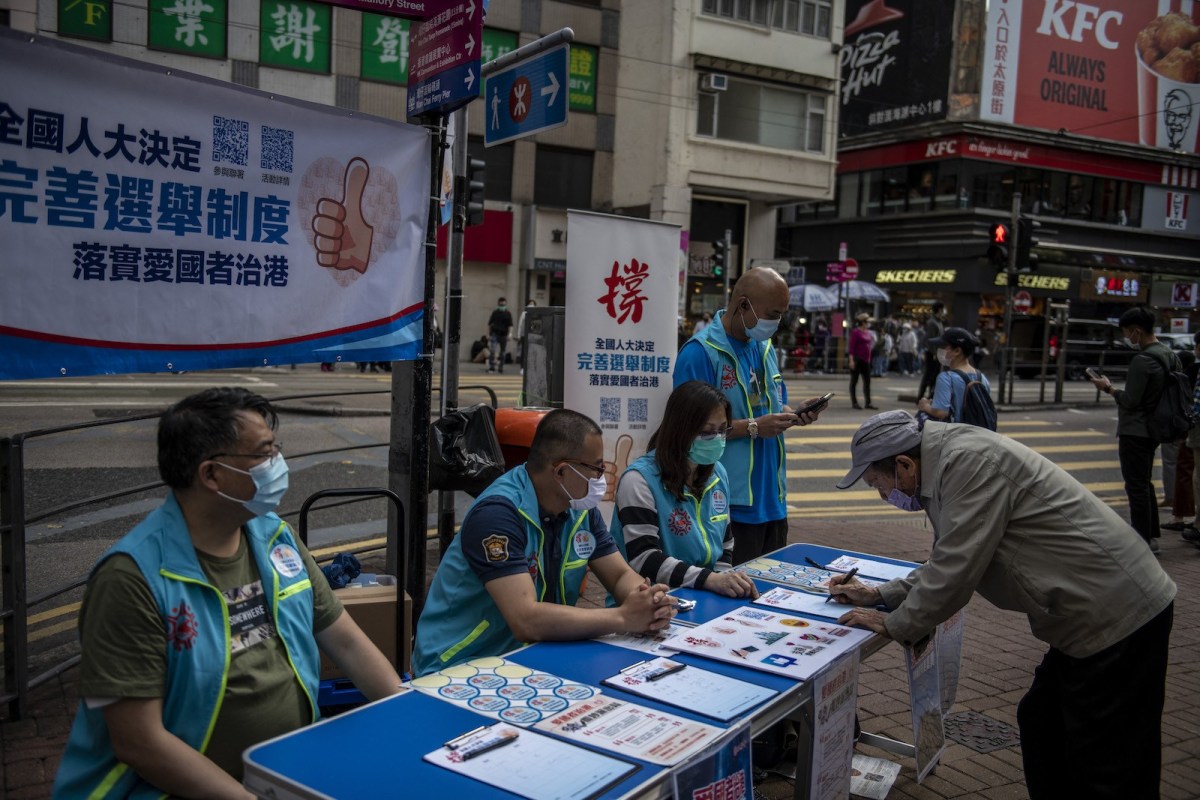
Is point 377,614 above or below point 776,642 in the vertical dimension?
below

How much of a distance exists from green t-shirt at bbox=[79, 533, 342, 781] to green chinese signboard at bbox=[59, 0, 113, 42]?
24354 millimetres

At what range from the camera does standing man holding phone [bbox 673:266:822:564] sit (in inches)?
189

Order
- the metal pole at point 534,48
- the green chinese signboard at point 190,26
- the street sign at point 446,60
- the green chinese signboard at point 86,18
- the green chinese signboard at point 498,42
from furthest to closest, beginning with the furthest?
the green chinese signboard at point 498,42, the green chinese signboard at point 190,26, the green chinese signboard at point 86,18, the metal pole at point 534,48, the street sign at point 446,60

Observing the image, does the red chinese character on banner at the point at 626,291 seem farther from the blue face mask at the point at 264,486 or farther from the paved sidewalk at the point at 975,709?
the blue face mask at the point at 264,486

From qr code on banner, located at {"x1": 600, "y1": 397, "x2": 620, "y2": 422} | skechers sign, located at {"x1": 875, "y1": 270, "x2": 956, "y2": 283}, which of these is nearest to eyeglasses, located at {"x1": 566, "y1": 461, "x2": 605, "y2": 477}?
qr code on banner, located at {"x1": 600, "y1": 397, "x2": 620, "y2": 422}

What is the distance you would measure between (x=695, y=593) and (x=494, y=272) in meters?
25.6

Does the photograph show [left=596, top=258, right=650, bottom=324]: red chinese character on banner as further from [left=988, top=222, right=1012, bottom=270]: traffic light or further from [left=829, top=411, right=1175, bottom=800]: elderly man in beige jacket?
[left=988, top=222, right=1012, bottom=270]: traffic light

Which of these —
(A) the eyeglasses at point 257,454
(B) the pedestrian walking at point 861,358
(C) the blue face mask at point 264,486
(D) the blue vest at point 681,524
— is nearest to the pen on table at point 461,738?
(C) the blue face mask at point 264,486

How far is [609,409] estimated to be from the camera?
251 inches

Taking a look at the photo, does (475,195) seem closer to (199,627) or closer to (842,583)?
(842,583)

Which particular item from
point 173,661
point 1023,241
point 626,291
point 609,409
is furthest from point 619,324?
point 1023,241

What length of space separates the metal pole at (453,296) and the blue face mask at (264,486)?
133 inches

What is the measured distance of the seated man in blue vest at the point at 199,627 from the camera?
89.1 inches

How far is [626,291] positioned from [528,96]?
1384 mm
